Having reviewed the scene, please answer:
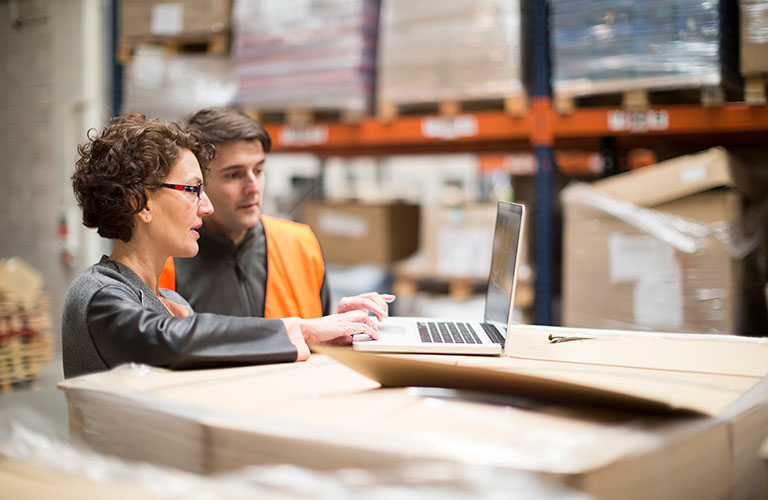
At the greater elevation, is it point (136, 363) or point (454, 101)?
point (454, 101)

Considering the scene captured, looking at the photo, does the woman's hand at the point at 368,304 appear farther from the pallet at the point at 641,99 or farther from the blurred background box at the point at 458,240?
the blurred background box at the point at 458,240

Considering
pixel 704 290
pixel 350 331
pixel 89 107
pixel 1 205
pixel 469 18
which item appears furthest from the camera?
pixel 1 205

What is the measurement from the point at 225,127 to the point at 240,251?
0.47 m

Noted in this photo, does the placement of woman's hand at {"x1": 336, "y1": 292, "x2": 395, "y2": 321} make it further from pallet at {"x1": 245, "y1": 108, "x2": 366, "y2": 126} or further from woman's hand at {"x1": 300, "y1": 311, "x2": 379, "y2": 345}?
pallet at {"x1": 245, "y1": 108, "x2": 366, "y2": 126}

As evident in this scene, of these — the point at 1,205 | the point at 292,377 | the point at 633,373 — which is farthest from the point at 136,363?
the point at 1,205

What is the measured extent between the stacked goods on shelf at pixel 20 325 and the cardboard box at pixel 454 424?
4513 millimetres

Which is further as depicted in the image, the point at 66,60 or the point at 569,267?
the point at 66,60

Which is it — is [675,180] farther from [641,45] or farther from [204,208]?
[204,208]

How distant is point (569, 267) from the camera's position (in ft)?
11.6

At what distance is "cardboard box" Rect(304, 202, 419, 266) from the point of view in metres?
4.51

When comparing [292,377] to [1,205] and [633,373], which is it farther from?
[1,205]

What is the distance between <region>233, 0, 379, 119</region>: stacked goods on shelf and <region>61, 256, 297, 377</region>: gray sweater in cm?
264

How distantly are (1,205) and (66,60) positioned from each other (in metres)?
1.80

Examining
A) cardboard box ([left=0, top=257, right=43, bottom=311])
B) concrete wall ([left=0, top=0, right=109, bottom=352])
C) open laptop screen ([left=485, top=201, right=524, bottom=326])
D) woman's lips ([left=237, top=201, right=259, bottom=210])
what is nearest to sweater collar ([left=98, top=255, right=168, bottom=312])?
woman's lips ([left=237, top=201, right=259, bottom=210])
